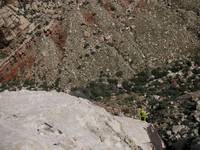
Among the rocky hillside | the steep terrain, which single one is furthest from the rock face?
the rocky hillside

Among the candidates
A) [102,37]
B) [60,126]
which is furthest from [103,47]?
[60,126]

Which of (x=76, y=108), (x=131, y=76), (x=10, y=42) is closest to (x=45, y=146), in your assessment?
(x=76, y=108)

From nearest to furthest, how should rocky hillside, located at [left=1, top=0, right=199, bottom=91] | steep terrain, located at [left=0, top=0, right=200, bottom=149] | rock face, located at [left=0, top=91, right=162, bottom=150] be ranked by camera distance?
rock face, located at [left=0, top=91, right=162, bottom=150] → steep terrain, located at [left=0, top=0, right=200, bottom=149] → rocky hillside, located at [left=1, top=0, right=199, bottom=91]

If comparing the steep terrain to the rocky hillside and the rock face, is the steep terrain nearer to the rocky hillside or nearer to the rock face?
the rocky hillside

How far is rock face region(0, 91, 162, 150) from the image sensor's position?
52.0ft

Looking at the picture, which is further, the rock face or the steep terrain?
the steep terrain

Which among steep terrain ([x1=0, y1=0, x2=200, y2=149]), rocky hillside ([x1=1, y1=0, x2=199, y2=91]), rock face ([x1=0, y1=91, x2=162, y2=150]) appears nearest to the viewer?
rock face ([x1=0, y1=91, x2=162, y2=150])

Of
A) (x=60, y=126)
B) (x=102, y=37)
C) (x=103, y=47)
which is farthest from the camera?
(x=102, y=37)

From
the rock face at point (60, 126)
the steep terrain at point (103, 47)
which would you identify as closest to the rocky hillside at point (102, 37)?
the steep terrain at point (103, 47)

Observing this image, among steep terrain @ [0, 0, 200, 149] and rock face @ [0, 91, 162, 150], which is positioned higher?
rock face @ [0, 91, 162, 150]

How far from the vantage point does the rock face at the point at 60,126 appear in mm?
15852

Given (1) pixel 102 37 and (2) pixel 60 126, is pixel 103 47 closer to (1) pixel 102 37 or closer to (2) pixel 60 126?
(1) pixel 102 37

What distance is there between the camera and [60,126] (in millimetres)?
17844

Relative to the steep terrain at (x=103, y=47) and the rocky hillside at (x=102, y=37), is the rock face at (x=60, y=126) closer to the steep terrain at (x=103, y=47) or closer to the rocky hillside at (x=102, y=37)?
the steep terrain at (x=103, y=47)
